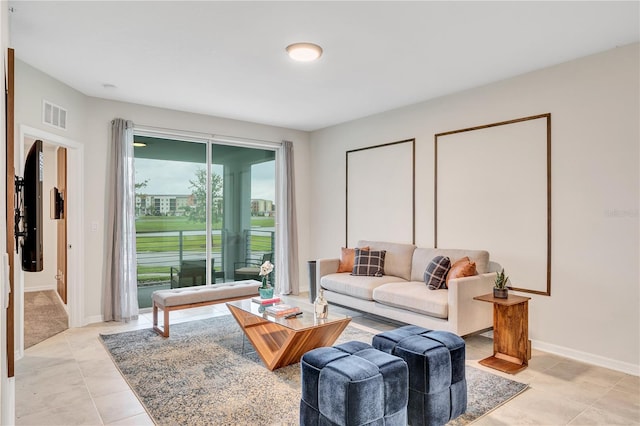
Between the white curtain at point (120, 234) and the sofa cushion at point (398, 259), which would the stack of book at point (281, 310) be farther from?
the white curtain at point (120, 234)

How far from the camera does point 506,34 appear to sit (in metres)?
3.16

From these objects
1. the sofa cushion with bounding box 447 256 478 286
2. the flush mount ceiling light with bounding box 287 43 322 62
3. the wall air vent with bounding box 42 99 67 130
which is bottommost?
the sofa cushion with bounding box 447 256 478 286

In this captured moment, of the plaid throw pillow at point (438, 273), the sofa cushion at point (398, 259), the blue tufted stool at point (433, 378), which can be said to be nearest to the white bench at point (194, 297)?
the sofa cushion at point (398, 259)

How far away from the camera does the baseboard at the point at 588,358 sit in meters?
3.31

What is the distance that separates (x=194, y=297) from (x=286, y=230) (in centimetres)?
249

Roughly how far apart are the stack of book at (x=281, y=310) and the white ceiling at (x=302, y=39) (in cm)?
227

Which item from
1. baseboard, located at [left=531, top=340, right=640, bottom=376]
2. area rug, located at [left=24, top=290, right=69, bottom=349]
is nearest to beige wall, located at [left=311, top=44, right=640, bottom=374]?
baseboard, located at [left=531, top=340, right=640, bottom=376]

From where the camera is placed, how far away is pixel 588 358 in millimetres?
3553

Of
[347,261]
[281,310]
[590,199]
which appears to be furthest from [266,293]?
[590,199]

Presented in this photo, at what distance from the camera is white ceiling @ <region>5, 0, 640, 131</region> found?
2811 millimetres

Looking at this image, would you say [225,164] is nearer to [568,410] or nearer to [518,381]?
[518,381]

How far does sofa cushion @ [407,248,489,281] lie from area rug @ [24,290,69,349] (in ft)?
13.6

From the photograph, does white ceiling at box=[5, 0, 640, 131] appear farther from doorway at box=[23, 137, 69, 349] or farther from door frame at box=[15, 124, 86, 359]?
doorway at box=[23, 137, 69, 349]

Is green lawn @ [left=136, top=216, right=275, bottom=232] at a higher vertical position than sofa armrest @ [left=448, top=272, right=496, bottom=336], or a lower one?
higher
